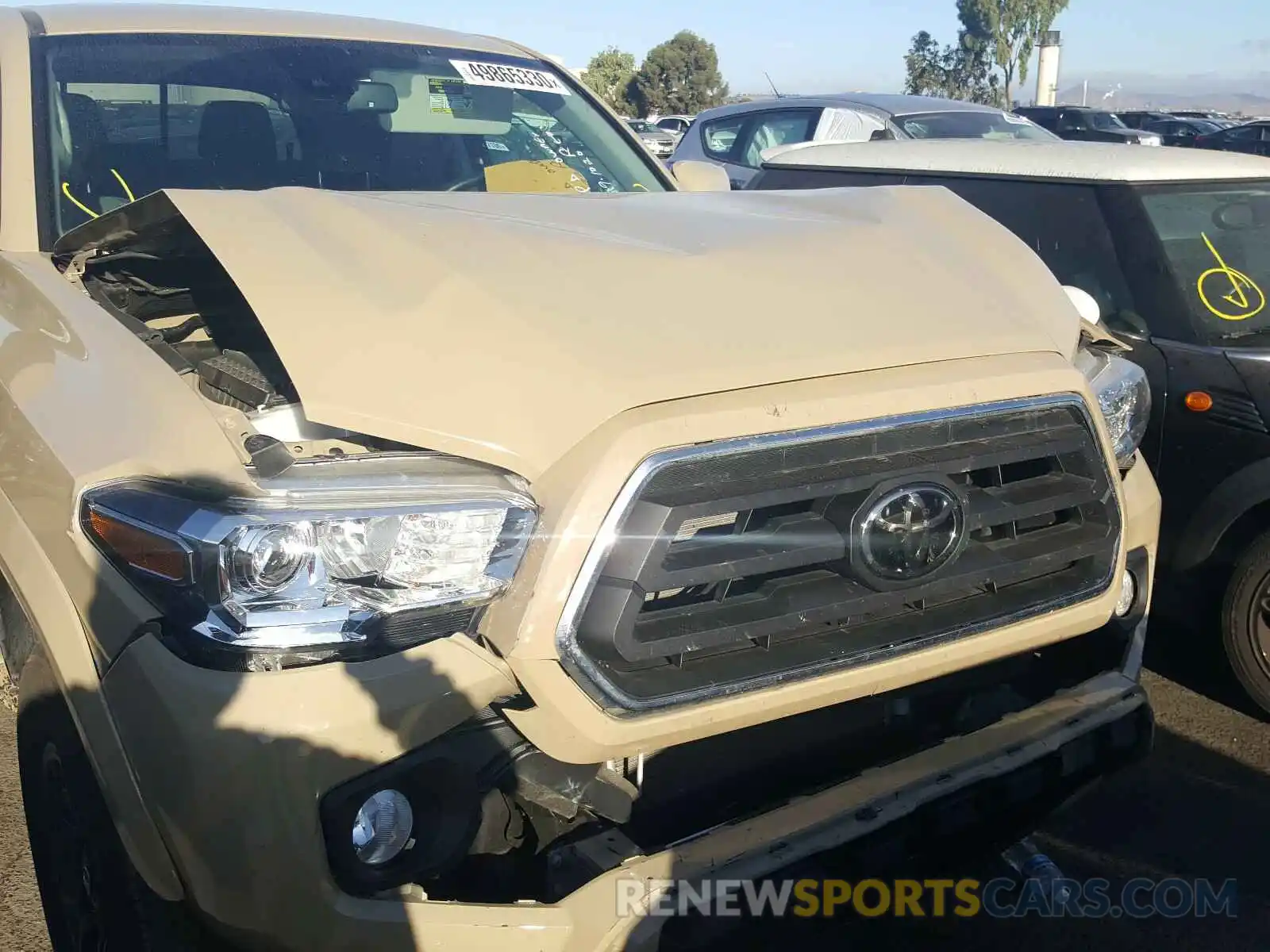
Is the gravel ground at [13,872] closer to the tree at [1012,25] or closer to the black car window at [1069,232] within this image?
the black car window at [1069,232]

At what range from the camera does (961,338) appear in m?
2.24

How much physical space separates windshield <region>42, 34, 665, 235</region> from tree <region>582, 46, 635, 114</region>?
50923 mm

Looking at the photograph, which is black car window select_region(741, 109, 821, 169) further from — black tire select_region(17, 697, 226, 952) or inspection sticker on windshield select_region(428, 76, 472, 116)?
black tire select_region(17, 697, 226, 952)

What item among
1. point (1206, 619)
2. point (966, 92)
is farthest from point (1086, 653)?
point (966, 92)

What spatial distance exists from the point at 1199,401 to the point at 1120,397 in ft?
4.35

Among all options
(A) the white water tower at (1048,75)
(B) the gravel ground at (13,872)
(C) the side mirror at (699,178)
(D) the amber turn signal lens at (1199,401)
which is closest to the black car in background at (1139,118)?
(A) the white water tower at (1048,75)

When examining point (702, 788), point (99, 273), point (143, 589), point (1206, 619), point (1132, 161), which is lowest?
point (1206, 619)

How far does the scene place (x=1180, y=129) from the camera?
25.4 meters

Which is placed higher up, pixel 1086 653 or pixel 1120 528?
pixel 1120 528

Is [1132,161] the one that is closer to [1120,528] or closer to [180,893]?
[1120,528]

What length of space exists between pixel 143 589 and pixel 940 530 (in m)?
1.32

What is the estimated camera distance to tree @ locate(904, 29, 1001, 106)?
59906 mm

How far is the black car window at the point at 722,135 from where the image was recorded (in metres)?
10.4

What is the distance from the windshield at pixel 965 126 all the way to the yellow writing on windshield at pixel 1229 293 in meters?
5.94
